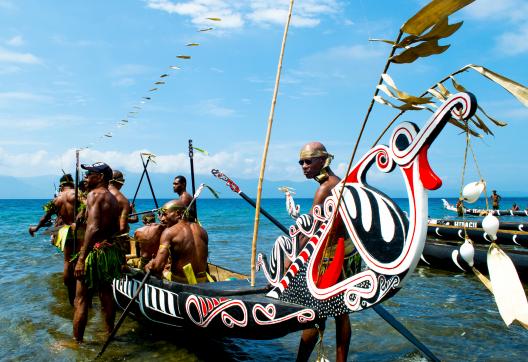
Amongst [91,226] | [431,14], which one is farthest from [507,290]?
[91,226]

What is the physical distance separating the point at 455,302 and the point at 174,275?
249 inches

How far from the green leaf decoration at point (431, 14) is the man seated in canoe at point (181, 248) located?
3.95m

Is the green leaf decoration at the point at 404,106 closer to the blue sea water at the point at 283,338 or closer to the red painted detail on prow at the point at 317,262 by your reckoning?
the red painted detail on prow at the point at 317,262

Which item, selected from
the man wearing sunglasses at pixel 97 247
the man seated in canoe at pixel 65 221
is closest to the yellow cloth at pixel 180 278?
the man wearing sunglasses at pixel 97 247

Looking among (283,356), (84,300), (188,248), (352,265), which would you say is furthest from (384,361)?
(84,300)

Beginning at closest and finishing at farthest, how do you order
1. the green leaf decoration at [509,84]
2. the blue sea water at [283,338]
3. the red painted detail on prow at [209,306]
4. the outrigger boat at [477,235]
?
the green leaf decoration at [509,84] → the red painted detail on prow at [209,306] → the blue sea water at [283,338] → the outrigger boat at [477,235]

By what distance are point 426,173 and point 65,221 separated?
828cm

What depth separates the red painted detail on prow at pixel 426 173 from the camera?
10.9 ft

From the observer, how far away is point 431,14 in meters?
3.22

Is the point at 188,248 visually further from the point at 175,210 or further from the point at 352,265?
the point at 352,265

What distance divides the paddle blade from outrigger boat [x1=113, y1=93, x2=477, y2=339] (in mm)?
490

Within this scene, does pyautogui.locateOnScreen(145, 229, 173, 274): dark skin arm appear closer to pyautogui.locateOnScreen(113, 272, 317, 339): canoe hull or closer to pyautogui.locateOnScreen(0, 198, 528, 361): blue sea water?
pyautogui.locateOnScreen(113, 272, 317, 339): canoe hull

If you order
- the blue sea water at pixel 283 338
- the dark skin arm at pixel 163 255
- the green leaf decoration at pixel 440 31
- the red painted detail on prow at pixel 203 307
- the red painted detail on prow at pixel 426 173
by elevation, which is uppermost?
the green leaf decoration at pixel 440 31

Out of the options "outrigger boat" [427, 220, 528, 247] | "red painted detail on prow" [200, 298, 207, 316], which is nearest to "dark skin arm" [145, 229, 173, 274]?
"red painted detail on prow" [200, 298, 207, 316]
